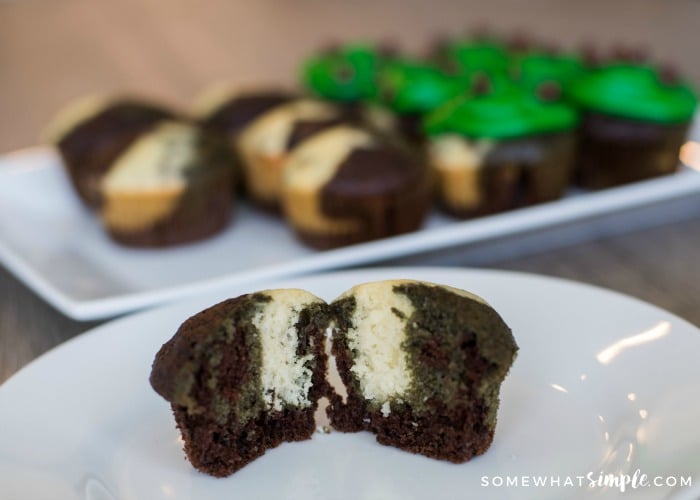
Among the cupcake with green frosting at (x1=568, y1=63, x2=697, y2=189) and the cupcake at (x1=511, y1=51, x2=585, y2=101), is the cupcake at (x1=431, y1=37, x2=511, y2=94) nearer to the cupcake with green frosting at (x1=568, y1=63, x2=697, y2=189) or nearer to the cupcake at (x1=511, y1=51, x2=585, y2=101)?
the cupcake at (x1=511, y1=51, x2=585, y2=101)

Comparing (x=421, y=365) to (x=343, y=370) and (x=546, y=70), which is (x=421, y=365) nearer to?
(x=343, y=370)

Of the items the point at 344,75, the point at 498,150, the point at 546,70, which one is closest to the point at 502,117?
the point at 498,150

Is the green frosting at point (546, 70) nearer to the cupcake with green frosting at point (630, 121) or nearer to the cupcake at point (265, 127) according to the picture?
the cupcake with green frosting at point (630, 121)

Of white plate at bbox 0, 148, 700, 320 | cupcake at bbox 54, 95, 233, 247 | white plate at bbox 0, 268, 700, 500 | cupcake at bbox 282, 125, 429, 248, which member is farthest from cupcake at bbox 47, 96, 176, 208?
white plate at bbox 0, 268, 700, 500

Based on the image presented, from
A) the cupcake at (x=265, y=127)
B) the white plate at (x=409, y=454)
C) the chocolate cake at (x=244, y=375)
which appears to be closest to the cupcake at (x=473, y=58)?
the cupcake at (x=265, y=127)

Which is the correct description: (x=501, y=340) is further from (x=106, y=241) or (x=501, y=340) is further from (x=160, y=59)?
(x=160, y=59)

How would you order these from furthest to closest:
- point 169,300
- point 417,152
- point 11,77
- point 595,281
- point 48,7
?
point 48,7 → point 11,77 → point 417,152 → point 595,281 → point 169,300

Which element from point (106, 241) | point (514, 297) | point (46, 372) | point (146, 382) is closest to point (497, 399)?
point (514, 297)
